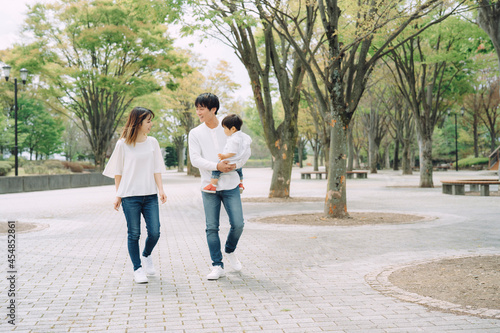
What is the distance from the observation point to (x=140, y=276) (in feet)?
16.5

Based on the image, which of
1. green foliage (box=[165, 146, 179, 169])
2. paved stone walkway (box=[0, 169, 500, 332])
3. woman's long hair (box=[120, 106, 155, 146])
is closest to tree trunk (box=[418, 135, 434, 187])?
paved stone walkway (box=[0, 169, 500, 332])

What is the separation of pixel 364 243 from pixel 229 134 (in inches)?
134

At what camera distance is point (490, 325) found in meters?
3.54

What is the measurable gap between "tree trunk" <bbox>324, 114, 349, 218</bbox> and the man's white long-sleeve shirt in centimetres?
543

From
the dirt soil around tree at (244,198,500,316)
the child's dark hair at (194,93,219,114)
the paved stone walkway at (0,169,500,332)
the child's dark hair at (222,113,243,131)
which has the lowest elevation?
the paved stone walkway at (0,169,500,332)

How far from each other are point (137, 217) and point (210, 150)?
1.00 m

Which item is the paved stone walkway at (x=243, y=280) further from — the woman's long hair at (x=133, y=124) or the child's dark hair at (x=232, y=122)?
the child's dark hair at (x=232, y=122)

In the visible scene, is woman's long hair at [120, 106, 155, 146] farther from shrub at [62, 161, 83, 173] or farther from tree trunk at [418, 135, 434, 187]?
shrub at [62, 161, 83, 173]

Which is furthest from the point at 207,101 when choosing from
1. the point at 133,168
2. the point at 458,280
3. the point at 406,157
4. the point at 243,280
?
the point at 406,157

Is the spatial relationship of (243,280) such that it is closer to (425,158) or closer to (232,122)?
(232,122)

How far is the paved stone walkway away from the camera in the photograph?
3.73 m

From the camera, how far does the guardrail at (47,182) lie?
21252 mm

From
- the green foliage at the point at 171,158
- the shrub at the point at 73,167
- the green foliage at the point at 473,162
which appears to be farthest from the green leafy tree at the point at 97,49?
the green foliage at the point at 171,158

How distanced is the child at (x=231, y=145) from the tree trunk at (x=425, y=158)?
1700cm
